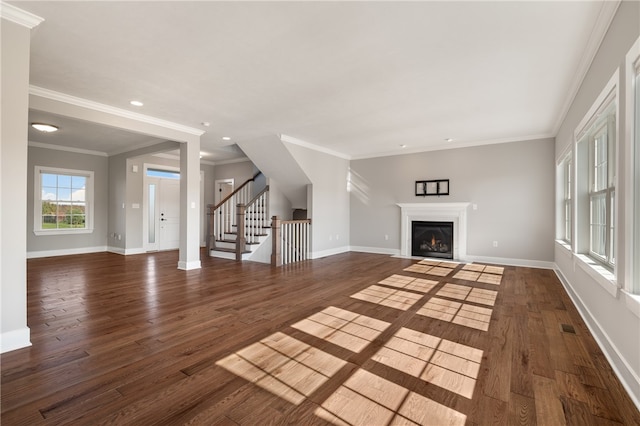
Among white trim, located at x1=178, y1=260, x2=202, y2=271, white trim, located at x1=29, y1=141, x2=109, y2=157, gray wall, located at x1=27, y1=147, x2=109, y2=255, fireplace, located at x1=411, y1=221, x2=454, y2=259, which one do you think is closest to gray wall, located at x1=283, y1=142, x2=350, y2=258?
fireplace, located at x1=411, y1=221, x2=454, y2=259

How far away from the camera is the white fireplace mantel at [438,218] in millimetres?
6621

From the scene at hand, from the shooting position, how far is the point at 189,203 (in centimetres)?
551

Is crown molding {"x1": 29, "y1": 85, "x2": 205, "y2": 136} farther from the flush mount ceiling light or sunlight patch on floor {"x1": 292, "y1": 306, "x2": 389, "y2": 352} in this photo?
sunlight patch on floor {"x1": 292, "y1": 306, "x2": 389, "y2": 352}

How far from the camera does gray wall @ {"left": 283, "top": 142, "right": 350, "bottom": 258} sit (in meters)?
6.82

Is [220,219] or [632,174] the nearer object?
[632,174]

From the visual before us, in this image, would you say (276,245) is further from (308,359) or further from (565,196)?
(565,196)

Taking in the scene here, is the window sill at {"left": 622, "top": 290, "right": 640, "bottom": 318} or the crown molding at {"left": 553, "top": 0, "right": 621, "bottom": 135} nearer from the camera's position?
the window sill at {"left": 622, "top": 290, "right": 640, "bottom": 318}

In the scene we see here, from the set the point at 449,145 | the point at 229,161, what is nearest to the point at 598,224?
the point at 449,145

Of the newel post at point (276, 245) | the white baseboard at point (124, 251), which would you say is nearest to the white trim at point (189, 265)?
the newel post at point (276, 245)

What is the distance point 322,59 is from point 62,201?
25.6 feet

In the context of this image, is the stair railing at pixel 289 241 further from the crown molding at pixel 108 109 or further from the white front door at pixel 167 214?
the white front door at pixel 167 214

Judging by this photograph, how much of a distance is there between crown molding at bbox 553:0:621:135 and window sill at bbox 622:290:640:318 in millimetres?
1999

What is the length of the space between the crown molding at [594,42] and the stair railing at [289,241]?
4890 millimetres

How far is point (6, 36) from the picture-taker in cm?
235
